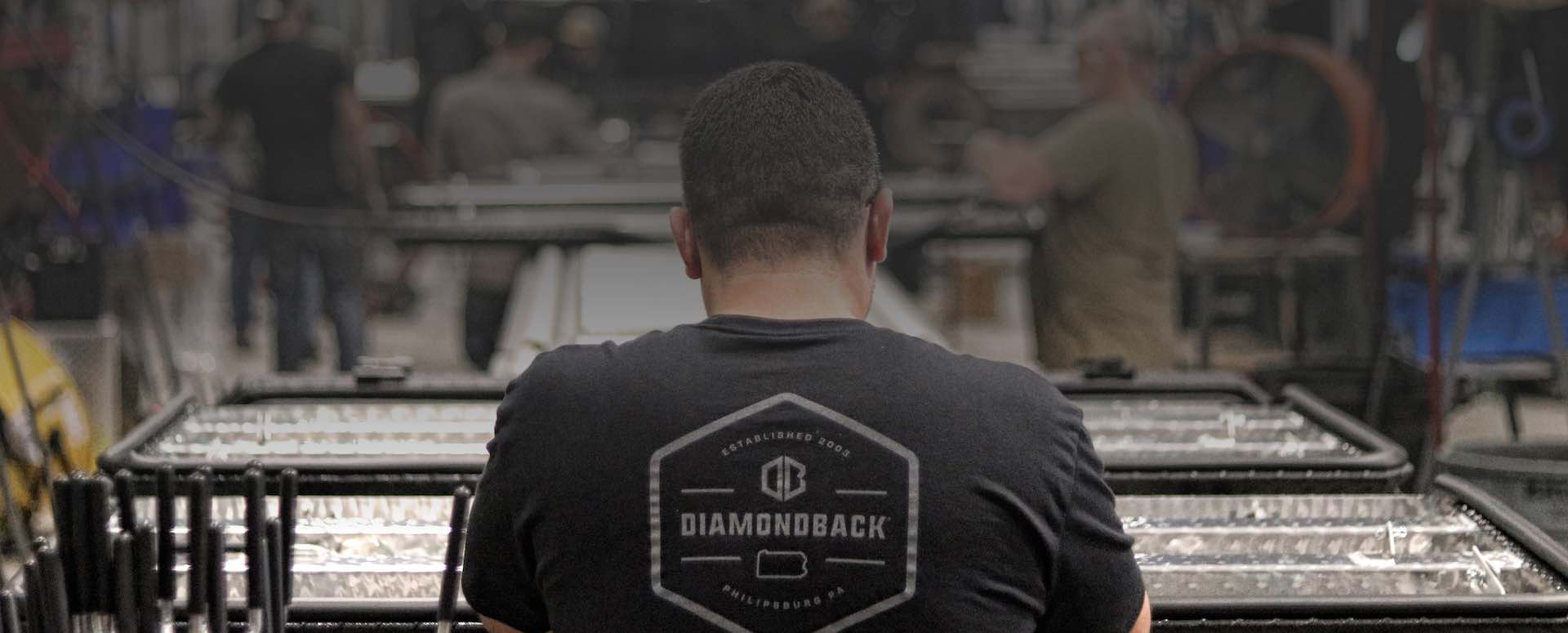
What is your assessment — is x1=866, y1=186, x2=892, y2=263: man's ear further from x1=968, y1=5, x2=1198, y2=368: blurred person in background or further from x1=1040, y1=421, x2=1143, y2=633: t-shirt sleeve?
x1=968, y1=5, x2=1198, y2=368: blurred person in background

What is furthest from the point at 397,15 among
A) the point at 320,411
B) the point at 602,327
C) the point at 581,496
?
the point at 581,496

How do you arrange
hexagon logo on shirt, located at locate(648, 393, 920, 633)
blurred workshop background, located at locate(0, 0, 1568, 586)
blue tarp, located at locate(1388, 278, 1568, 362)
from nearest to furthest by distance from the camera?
hexagon logo on shirt, located at locate(648, 393, 920, 633)
blurred workshop background, located at locate(0, 0, 1568, 586)
blue tarp, located at locate(1388, 278, 1568, 362)

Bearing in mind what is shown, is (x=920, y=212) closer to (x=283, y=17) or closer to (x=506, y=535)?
(x=283, y=17)

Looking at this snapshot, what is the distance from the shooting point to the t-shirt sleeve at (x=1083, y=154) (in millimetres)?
4609

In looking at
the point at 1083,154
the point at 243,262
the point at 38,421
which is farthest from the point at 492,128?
the point at 38,421

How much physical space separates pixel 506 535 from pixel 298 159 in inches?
224

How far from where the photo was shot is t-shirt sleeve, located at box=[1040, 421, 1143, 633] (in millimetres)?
1288

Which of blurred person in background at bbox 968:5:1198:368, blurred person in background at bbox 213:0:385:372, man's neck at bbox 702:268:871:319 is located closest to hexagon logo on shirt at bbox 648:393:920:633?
man's neck at bbox 702:268:871:319

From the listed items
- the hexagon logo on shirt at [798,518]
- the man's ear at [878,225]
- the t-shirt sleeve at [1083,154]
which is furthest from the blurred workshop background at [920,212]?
the hexagon logo on shirt at [798,518]

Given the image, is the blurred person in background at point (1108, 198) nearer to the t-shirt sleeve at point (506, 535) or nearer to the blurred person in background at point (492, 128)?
the blurred person in background at point (492, 128)

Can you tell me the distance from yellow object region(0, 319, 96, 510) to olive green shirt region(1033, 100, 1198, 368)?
2.63 meters

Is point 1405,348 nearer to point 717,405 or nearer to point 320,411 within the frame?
point 320,411

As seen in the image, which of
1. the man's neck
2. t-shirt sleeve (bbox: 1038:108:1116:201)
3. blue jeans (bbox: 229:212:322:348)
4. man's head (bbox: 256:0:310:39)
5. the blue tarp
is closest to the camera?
the man's neck

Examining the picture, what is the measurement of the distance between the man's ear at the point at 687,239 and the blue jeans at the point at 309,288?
5416 millimetres
